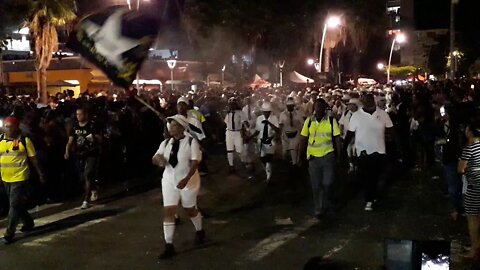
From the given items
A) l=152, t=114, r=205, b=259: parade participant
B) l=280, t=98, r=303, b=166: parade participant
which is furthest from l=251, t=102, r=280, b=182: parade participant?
l=152, t=114, r=205, b=259: parade participant

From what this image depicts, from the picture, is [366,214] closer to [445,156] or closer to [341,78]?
[445,156]

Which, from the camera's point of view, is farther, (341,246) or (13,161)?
(13,161)

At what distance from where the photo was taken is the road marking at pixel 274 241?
823 centimetres

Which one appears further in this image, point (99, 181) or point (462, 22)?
point (462, 22)

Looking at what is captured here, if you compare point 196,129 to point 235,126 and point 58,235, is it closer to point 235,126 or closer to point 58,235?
point 58,235

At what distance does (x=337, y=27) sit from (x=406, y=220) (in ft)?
134

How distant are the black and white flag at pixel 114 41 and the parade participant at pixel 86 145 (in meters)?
4.86

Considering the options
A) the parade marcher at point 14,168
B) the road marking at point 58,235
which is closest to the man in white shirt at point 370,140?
the road marking at point 58,235

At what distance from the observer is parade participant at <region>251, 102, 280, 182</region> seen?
531 inches

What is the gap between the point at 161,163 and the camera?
8328 mm

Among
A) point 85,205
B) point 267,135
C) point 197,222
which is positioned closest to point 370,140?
point 267,135

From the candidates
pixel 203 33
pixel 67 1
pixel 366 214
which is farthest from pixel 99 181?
pixel 203 33

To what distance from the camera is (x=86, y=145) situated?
11.5 meters

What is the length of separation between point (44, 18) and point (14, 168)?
16.6 m
